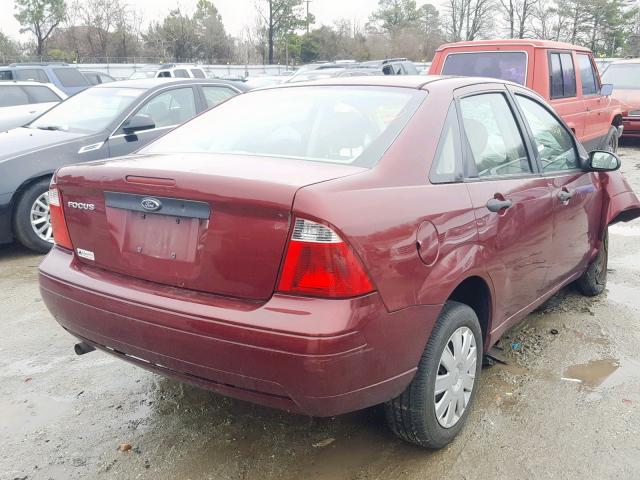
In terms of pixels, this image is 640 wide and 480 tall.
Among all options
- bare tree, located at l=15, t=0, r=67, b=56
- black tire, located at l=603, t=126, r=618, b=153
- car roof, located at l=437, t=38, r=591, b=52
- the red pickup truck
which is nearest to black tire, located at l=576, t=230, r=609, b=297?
Answer: the red pickup truck

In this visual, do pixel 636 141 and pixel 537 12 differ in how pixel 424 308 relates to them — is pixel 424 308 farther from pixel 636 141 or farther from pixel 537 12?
pixel 537 12

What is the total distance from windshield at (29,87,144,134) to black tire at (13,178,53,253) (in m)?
0.84

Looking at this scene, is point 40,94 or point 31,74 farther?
point 31,74

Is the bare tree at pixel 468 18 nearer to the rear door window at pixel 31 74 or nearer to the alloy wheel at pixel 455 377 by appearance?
the rear door window at pixel 31 74

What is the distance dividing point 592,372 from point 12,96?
10.9 metres

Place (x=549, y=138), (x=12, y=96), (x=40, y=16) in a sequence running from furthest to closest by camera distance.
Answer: (x=40, y=16)
(x=12, y=96)
(x=549, y=138)

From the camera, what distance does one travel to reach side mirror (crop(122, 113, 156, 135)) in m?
6.18

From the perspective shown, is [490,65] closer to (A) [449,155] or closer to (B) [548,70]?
(B) [548,70]

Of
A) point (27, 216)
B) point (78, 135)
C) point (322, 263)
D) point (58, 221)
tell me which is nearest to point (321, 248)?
point (322, 263)

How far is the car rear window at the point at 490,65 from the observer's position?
7270mm

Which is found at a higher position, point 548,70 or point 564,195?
point 548,70

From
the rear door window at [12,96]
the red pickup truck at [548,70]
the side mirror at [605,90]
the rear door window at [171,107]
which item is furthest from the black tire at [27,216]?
the side mirror at [605,90]

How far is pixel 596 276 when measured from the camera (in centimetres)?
459

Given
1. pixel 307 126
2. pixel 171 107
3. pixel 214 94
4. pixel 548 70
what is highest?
pixel 548 70
